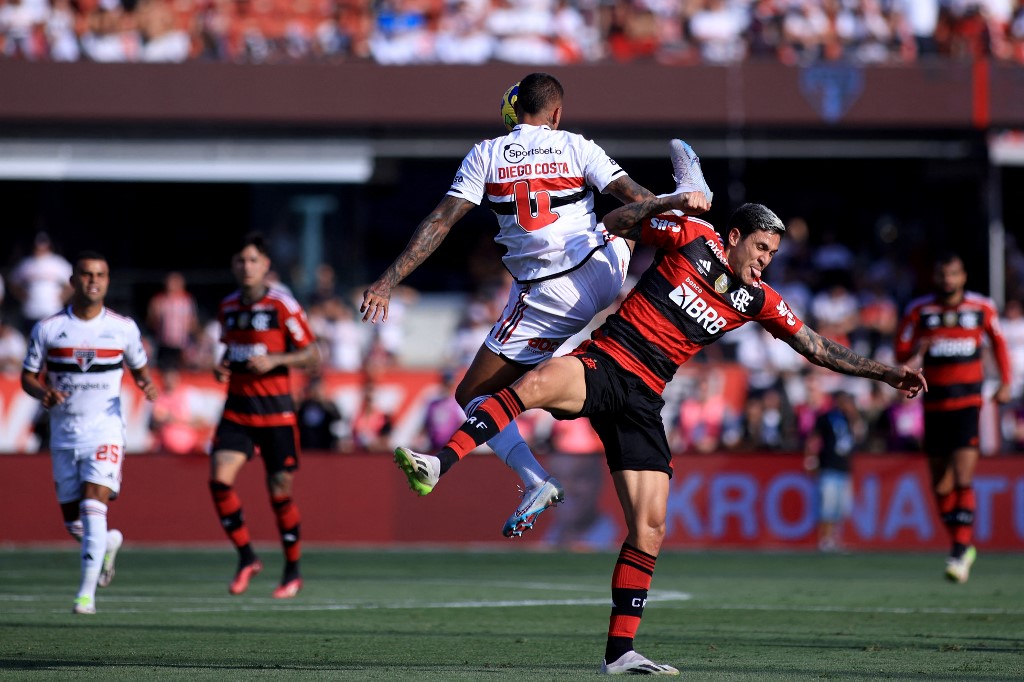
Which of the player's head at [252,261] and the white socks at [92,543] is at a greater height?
the player's head at [252,261]

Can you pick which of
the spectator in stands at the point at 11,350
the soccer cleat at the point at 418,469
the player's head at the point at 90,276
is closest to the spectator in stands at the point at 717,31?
the spectator in stands at the point at 11,350

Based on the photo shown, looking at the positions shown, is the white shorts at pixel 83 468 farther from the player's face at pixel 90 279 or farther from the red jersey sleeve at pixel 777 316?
the red jersey sleeve at pixel 777 316

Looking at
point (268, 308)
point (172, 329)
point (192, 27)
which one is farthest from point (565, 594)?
point (192, 27)

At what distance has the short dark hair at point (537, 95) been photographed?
825 centimetres

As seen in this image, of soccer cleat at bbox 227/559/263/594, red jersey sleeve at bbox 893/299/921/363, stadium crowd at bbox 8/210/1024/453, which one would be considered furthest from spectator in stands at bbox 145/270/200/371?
red jersey sleeve at bbox 893/299/921/363

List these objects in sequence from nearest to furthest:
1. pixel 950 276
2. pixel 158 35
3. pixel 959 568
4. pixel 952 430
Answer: pixel 959 568 < pixel 950 276 < pixel 952 430 < pixel 158 35

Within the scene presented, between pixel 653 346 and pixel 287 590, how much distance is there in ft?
16.8

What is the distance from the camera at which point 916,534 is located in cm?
1834

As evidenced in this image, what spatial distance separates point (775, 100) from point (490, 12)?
4.70 meters

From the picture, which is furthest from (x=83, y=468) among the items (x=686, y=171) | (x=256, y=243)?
(x=686, y=171)

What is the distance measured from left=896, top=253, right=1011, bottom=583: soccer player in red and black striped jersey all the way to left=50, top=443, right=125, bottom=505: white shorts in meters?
6.93

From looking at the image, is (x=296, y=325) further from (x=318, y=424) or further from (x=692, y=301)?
(x=318, y=424)

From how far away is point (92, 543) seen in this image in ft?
34.5

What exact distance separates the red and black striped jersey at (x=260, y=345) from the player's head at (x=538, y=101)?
4.49 meters
